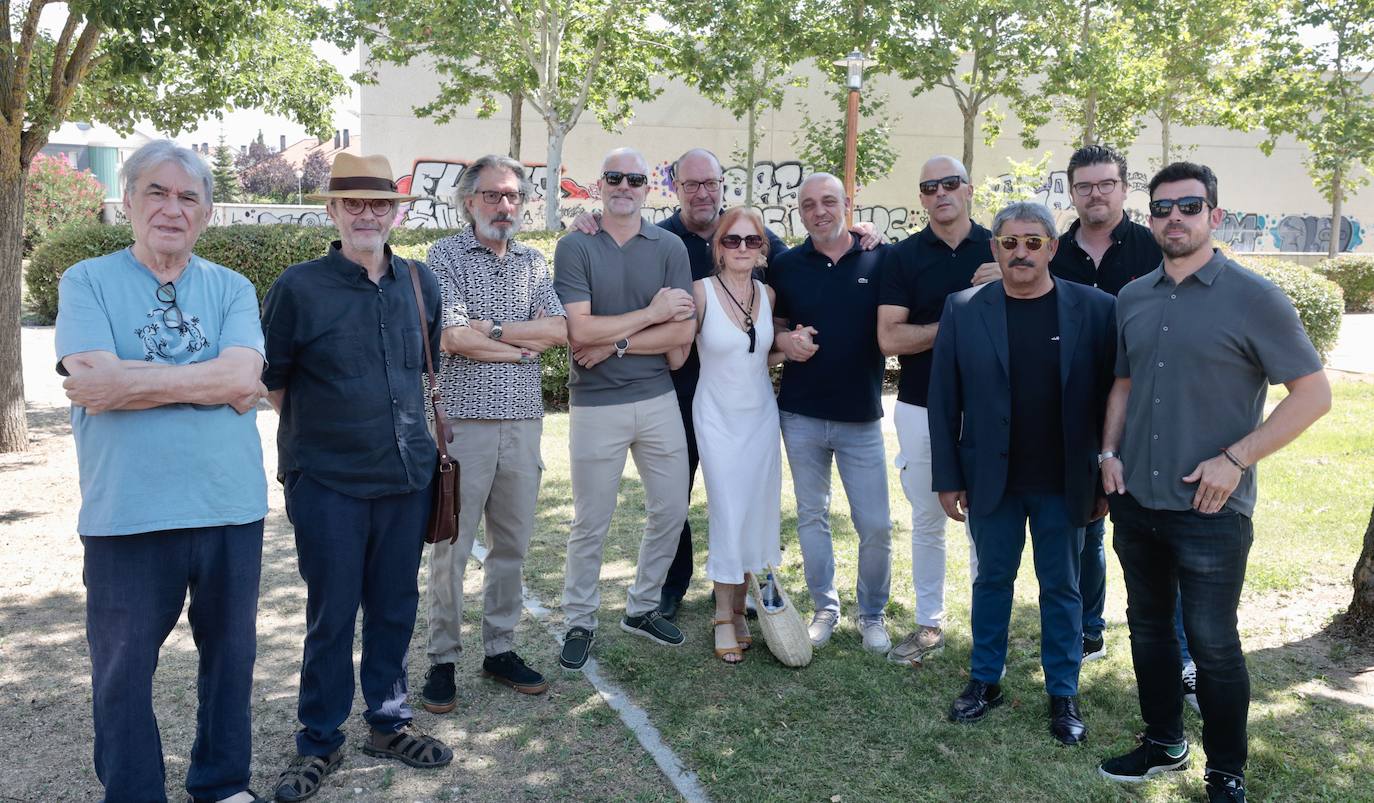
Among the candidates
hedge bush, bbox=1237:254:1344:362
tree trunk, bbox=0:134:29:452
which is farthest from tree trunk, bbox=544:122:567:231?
hedge bush, bbox=1237:254:1344:362

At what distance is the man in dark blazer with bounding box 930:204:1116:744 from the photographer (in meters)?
4.16

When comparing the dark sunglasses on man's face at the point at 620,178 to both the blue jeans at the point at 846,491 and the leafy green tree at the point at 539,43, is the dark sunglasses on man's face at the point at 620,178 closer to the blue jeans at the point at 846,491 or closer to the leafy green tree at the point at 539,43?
the blue jeans at the point at 846,491

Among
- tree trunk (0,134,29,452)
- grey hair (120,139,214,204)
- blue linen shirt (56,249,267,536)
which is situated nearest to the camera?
blue linen shirt (56,249,267,536)

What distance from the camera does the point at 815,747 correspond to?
4199mm

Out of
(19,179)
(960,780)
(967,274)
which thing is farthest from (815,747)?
(19,179)

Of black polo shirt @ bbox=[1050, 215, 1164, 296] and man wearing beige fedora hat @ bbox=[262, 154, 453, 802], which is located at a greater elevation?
black polo shirt @ bbox=[1050, 215, 1164, 296]

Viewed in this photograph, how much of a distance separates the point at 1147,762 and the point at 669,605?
2.54m

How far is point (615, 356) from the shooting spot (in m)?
4.84

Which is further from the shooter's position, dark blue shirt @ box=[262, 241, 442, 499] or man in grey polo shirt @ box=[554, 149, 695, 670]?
man in grey polo shirt @ box=[554, 149, 695, 670]

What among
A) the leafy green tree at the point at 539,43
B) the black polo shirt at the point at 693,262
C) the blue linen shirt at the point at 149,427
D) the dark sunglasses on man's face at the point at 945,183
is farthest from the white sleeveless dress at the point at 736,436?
the leafy green tree at the point at 539,43

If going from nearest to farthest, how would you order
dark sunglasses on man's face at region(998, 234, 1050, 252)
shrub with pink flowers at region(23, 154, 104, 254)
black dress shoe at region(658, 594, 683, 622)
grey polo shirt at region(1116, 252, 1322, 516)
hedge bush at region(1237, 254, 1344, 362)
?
grey polo shirt at region(1116, 252, 1322, 516) → dark sunglasses on man's face at region(998, 234, 1050, 252) → black dress shoe at region(658, 594, 683, 622) → hedge bush at region(1237, 254, 1344, 362) → shrub with pink flowers at region(23, 154, 104, 254)

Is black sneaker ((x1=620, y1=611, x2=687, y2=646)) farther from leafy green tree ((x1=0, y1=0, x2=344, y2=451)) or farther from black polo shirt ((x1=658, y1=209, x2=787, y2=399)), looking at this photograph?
leafy green tree ((x1=0, y1=0, x2=344, y2=451))

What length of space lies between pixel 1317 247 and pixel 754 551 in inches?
1412

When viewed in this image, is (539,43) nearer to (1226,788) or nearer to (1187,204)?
(1187,204)
